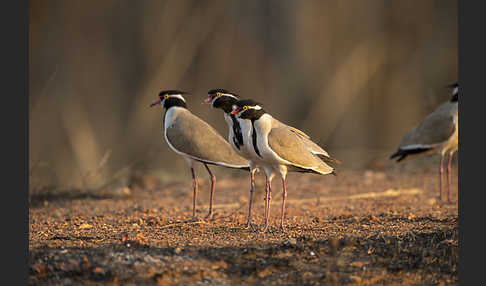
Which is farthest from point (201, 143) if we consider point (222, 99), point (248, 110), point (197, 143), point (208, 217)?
point (248, 110)

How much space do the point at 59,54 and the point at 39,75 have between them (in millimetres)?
664

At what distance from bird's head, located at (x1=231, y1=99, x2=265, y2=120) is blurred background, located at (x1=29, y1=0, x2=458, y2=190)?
6.93 metres

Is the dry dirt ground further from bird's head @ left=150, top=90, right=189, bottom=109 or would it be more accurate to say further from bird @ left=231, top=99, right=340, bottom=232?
bird's head @ left=150, top=90, right=189, bottom=109

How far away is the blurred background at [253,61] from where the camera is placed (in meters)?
12.6

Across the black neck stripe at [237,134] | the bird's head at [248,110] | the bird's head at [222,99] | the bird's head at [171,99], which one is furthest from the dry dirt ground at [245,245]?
the bird's head at [171,99]

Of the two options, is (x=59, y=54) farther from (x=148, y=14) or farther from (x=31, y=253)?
(x=31, y=253)

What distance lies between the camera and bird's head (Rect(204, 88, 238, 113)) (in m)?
5.83

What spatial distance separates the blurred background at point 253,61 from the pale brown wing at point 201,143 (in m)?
5.83

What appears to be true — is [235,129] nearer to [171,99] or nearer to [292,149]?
[292,149]

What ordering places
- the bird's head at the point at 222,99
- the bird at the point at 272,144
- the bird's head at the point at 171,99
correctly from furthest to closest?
the bird's head at the point at 171,99, the bird's head at the point at 222,99, the bird at the point at 272,144

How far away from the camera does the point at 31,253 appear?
4160 mm

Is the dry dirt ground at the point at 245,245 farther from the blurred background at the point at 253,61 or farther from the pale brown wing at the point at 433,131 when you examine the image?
the blurred background at the point at 253,61

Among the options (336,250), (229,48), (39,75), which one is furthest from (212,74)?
(336,250)

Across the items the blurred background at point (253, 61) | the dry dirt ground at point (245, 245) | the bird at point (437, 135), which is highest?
the blurred background at point (253, 61)
